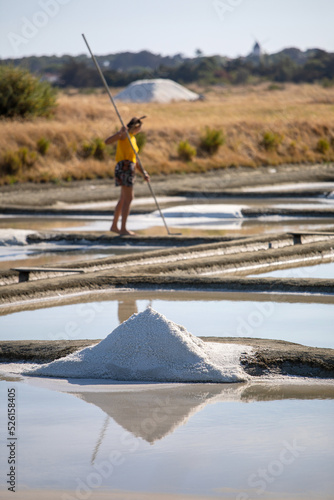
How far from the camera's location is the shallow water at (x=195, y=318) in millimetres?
5730

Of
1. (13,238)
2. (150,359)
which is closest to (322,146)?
(13,238)

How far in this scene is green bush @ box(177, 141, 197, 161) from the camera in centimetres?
2547

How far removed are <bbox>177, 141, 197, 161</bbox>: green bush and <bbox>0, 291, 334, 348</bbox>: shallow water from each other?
18324 mm

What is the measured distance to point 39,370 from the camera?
4.78m

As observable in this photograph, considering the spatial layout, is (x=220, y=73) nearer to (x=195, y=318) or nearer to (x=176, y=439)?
(x=195, y=318)

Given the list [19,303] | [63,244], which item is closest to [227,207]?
[63,244]

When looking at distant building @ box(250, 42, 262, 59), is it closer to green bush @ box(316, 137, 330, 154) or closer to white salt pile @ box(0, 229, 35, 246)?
green bush @ box(316, 137, 330, 154)

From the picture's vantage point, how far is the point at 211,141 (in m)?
26.9

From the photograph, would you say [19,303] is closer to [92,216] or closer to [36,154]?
[92,216]

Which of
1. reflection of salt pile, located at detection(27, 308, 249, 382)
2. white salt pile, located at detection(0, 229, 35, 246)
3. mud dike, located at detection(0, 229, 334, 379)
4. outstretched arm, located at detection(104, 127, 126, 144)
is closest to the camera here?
reflection of salt pile, located at detection(27, 308, 249, 382)

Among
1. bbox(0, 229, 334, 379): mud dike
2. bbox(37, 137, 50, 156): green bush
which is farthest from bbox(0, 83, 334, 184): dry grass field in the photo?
bbox(0, 229, 334, 379): mud dike

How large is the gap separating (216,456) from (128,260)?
5.33m

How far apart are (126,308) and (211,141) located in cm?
2059

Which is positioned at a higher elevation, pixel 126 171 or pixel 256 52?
pixel 256 52
